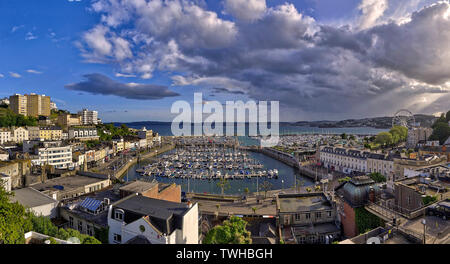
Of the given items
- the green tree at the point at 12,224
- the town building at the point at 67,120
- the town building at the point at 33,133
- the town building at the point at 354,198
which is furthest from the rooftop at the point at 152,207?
the town building at the point at 67,120

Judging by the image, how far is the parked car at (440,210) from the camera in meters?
7.92

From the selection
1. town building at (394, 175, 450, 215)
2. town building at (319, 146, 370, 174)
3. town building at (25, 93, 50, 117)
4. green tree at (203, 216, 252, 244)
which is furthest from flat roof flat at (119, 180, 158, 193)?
town building at (25, 93, 50, 117)

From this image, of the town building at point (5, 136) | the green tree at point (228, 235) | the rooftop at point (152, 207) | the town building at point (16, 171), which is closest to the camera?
the green tree at point (228, 235)

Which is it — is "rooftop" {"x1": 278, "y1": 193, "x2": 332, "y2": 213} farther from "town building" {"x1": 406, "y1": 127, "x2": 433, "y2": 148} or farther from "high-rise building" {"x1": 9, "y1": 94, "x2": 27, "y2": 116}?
"high-rise building" {"x1": 9, "y1": 94, "x2": 27, "y2": 116}

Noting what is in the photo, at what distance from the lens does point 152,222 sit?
7203mm

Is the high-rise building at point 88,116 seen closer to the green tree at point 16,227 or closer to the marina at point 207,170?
the marina at point 207,170

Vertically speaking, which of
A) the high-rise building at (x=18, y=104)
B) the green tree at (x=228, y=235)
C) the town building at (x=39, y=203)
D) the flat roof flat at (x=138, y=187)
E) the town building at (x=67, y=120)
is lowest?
the town building at (x=39, y=203)

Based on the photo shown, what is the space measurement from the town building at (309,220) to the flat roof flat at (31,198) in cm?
1052

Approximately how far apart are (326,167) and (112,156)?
34.8 meters

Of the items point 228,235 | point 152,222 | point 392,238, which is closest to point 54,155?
point 152,222

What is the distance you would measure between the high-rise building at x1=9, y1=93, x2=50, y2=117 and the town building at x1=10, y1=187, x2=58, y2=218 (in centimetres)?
5565

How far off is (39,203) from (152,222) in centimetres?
669

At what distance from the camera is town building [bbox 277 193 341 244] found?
34.7ft

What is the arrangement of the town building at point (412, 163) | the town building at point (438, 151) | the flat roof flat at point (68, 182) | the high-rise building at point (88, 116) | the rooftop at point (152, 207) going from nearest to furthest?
the rooftop at point (152, 207) → the flat roof flat at point (68, 182) → the town building at point (412, 163) → the town building at point (438, 151) → the high-rise building at point (88, 116)
